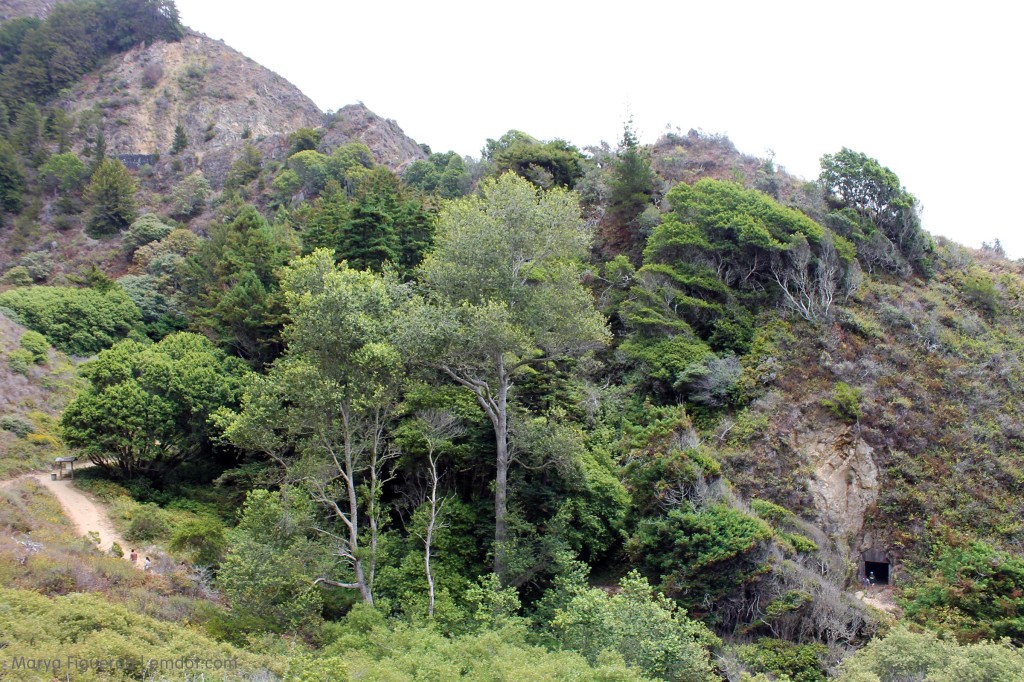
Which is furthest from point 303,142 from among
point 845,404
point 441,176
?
point 845,404

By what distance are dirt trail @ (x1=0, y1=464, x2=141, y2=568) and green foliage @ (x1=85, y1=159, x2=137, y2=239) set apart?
110 ft

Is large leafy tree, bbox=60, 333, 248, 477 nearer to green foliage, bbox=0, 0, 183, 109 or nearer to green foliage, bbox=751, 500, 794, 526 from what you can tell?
green foliage, bbox=751, 500, 794, 526

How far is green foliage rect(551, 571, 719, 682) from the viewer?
12359mm

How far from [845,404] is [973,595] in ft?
20.4

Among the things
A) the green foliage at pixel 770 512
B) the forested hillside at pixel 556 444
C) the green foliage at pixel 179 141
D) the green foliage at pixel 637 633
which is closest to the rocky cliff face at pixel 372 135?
the green foliage at pixel 179 141

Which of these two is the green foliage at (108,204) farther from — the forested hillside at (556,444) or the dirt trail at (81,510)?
the dirt trail at (81,510)

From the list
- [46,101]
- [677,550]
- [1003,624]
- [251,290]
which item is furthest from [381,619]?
[46,101]

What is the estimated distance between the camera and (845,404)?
2000 cm

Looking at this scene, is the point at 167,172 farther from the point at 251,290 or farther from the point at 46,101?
the point at 251,290

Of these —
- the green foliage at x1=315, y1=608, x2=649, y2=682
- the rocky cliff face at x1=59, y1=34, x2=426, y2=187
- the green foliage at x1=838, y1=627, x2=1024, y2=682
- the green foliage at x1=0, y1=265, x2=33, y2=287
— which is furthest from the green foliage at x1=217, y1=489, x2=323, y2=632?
the rocky cliff face at x1=59, y1=34, x2=426, y2=187

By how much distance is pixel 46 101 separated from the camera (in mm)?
68062

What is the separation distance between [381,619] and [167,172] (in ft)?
199

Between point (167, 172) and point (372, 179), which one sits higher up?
point (167, 172)

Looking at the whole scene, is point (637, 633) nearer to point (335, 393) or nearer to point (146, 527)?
point (335, 393)
